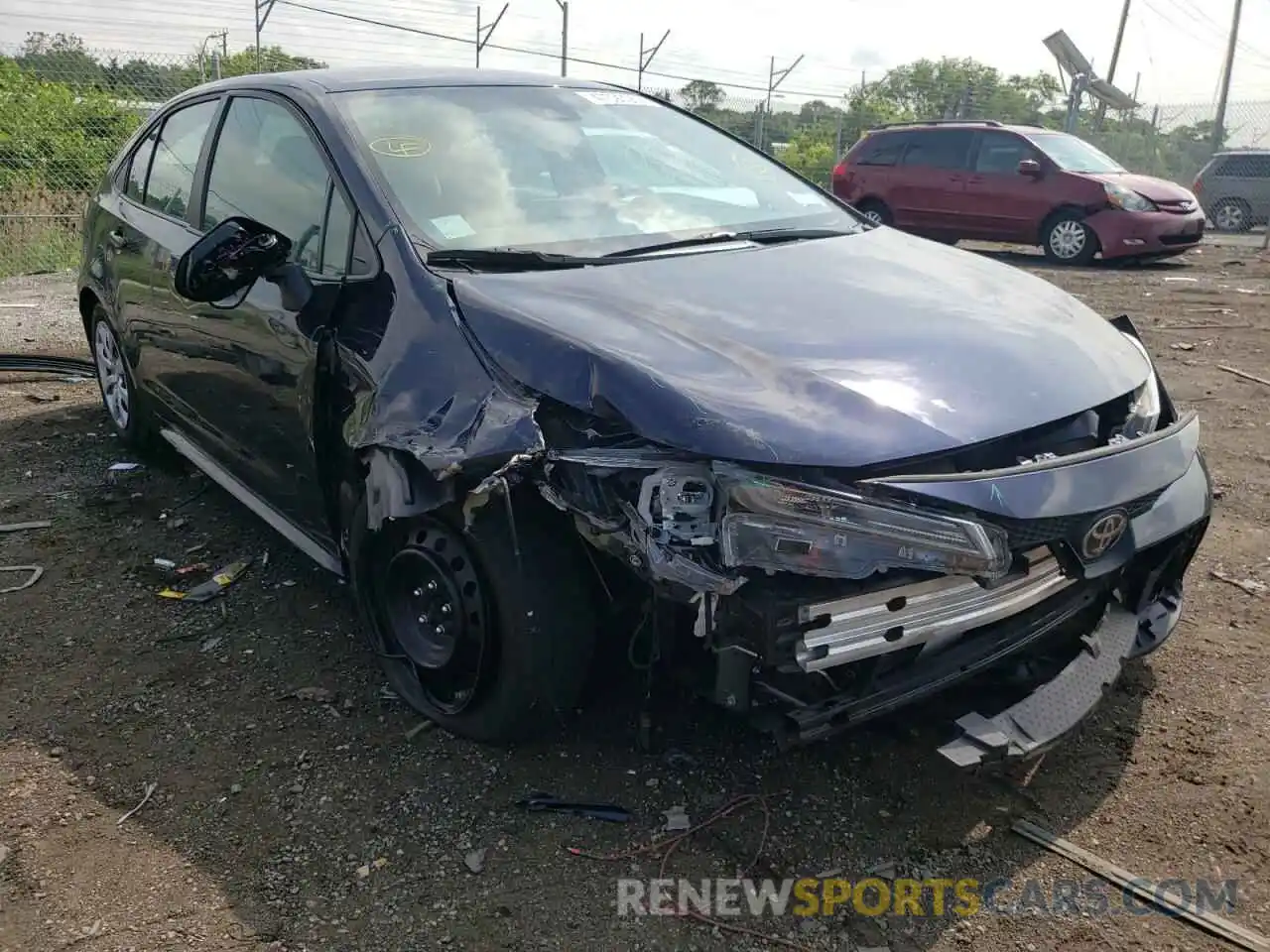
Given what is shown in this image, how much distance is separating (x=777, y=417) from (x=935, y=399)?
15.0 inches

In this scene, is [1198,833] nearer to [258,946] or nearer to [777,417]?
[777,417]

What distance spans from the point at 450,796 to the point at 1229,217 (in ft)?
60.0

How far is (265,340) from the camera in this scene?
318 cm

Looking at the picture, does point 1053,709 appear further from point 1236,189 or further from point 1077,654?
point 1236,189

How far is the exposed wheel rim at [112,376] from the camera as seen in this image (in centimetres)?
486

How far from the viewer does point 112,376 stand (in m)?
5.08

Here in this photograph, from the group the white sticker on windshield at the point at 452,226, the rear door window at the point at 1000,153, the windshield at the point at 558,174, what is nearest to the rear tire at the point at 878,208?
the rear door window at the point at 1000,153

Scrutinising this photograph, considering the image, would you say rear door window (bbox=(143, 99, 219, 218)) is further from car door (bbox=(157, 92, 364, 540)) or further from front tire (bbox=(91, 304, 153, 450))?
front tire (bbox=(91, 304, 153, 450))

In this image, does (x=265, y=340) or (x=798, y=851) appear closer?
(x=798, y=851)

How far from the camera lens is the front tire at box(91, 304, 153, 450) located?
185 inches

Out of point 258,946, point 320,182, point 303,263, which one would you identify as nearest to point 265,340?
point 303,263

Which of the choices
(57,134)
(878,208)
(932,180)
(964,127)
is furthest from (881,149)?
(57,134)

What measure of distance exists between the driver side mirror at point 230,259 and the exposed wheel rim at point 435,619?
88 cm

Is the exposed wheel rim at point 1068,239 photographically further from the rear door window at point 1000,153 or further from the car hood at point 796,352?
the car hood at point 796,352
